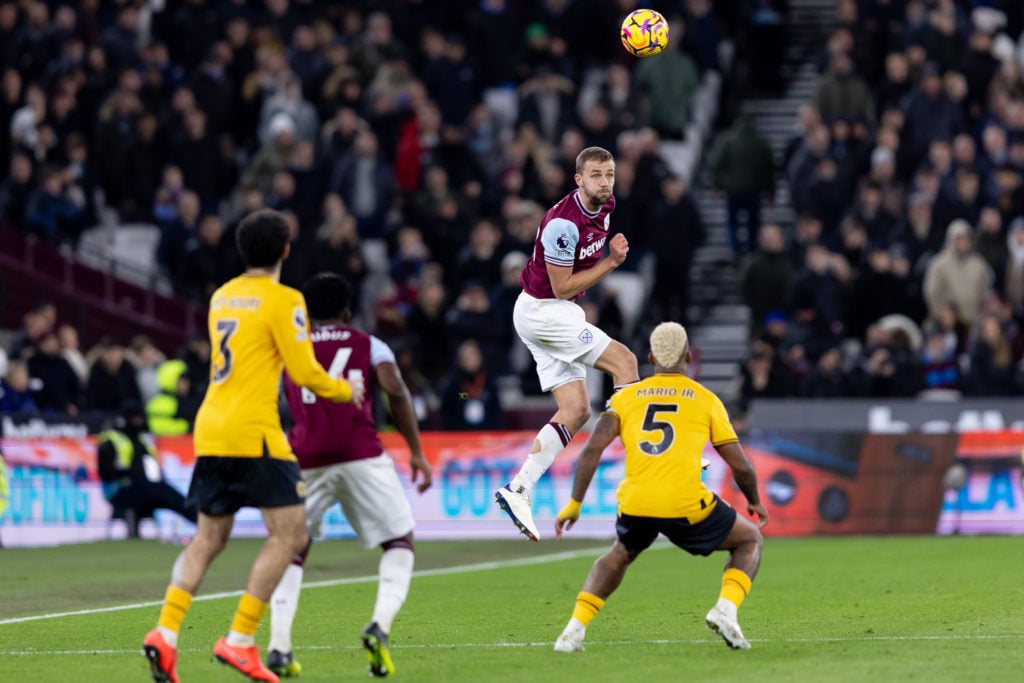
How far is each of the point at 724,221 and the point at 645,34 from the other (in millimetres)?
14134

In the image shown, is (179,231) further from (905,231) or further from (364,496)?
(364,496)

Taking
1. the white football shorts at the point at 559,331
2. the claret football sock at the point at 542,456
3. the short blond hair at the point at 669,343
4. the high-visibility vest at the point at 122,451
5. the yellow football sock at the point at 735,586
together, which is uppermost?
the short blond hair at the point at 669,343

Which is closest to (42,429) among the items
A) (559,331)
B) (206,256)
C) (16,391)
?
(16,391)

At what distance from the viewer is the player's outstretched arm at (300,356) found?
933 centimetres

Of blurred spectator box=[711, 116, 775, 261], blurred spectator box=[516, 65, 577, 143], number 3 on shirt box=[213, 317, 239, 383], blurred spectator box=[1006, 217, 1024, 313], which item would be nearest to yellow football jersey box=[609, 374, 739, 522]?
number 3 on shirt box=[213, 317, 239, 383]

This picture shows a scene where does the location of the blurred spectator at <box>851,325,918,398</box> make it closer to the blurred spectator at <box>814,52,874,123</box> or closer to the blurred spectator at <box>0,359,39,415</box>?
the blurred spectator at <box>814,52,874,123</box>

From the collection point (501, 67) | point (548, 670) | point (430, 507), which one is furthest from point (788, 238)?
point (548, 670)

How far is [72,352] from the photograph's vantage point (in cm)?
2469

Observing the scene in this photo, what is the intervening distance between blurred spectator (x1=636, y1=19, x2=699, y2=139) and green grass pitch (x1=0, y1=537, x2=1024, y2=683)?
8.56 m

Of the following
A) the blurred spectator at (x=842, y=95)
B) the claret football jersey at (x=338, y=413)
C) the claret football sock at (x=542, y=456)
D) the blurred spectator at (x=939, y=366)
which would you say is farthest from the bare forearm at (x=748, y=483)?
the blurred spectator at (x=842, y=95)

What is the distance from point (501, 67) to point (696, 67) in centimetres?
276

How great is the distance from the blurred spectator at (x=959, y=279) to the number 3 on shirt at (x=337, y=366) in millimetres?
13997

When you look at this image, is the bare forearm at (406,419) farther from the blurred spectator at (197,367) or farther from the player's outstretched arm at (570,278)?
the blurred spectator at (197,367)

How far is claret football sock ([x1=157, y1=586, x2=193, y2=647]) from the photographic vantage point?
30.3ft
